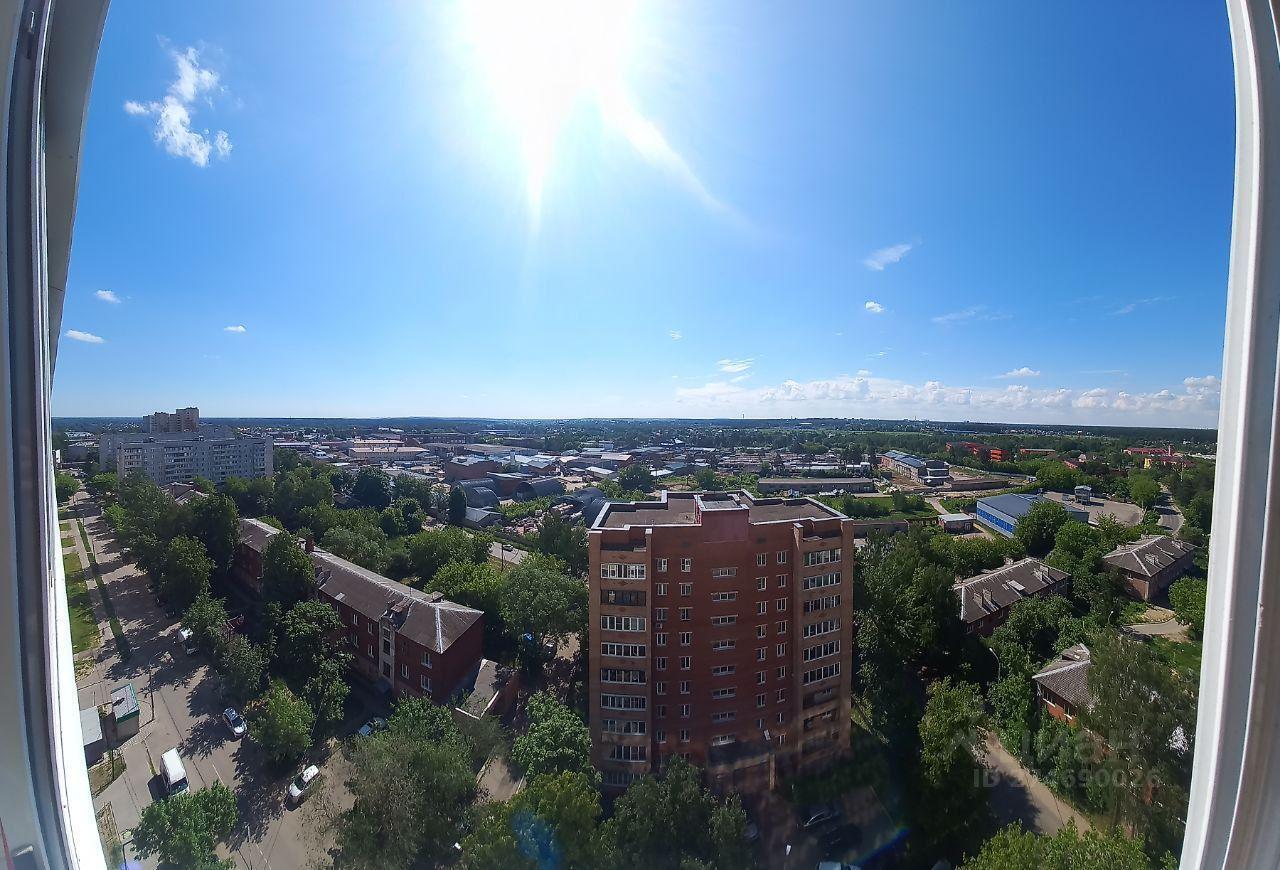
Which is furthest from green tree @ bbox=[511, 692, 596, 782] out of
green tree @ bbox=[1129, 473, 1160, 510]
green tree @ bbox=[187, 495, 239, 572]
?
green tree @ bbox=[1129, 473, 1160, 510]

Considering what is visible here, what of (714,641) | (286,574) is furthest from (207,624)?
(714,641)

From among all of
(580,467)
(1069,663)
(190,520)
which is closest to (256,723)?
(190,520)

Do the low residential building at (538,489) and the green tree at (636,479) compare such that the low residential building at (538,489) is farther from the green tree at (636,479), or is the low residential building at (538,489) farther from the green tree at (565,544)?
the green tree at (565,544)

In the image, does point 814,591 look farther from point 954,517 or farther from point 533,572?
point 954,517

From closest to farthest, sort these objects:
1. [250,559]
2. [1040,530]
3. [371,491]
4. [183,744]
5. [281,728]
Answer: [183,744] → [281,728] → [250,559] → [1040,530] → [371,491]

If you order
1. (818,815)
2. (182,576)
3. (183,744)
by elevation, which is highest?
(182,576)

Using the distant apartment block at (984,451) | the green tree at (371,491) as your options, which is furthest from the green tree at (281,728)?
the distant apartment block at (984,451)

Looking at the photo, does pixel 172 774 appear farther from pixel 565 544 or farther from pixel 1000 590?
pixel 1000 590
